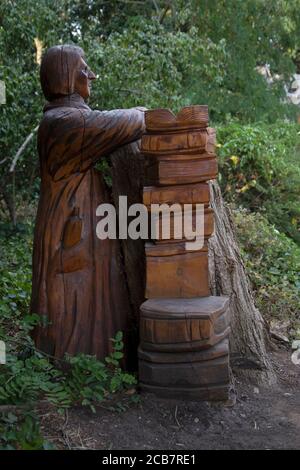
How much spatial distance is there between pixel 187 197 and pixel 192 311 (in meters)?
0.55

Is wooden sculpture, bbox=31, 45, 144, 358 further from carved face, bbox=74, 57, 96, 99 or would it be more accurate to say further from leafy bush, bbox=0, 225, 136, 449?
leafy bush, bbox=0, 225, 136, 449

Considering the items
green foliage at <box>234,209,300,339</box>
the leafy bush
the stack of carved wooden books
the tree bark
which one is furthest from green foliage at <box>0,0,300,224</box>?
the leafy bush

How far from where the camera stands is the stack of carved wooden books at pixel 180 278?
307 centimetres

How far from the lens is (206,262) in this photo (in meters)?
3.22

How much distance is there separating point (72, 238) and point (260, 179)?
4.91 meters

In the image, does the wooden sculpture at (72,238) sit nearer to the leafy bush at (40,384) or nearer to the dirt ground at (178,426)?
the leafy bush at (40,384)

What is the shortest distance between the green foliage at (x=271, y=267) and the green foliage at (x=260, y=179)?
716 millimetres

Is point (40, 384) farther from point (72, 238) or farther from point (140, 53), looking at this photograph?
point (140, 53)

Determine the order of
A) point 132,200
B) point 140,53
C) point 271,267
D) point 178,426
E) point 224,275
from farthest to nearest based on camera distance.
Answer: point 140,53
point 271,267
point 224,275
point 132,200
point 178,426

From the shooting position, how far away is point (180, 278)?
3.21 meters

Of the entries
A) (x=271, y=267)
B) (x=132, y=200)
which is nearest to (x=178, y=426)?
(x=132, y=200)

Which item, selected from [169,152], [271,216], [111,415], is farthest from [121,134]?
[271,216]
